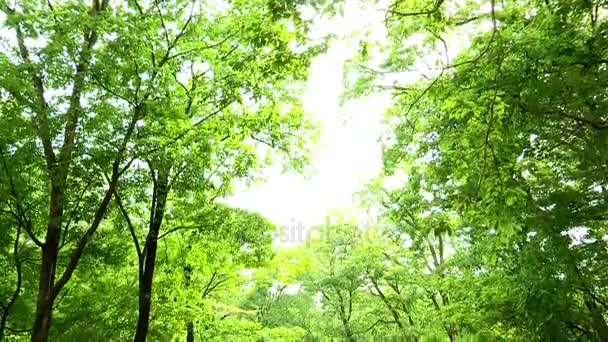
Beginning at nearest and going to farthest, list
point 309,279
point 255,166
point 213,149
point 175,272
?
point 213,149 → point 255,166 → point 175,272 → point 309,279

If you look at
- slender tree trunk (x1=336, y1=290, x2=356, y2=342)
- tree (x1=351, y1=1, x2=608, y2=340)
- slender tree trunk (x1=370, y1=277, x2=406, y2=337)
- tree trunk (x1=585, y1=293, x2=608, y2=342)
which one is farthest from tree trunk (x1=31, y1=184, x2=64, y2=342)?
slender tree trunk (x1=336, y1=290, x2=356, y2=342)

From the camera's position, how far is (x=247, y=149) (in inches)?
347

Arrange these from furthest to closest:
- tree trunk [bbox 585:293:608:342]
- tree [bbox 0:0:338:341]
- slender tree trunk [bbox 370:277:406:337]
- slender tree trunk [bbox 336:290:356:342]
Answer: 1. slender tree trunk [bbox 336:290:356:342]
2. slender tree trunk [bbox 370:277:406:337]
3. tree trunk [bbox 585:293:608:342]
4. tree [bbox 0:0:338:341]

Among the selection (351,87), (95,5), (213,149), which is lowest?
(213,149)

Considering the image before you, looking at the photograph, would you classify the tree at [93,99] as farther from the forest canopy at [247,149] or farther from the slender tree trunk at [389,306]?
the slender tree trunk at [389,306]

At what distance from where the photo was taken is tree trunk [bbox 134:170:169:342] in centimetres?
775

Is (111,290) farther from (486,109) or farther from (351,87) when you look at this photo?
(486,109)

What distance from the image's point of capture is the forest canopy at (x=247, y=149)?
14.2 ft

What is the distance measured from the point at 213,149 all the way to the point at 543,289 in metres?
5.34

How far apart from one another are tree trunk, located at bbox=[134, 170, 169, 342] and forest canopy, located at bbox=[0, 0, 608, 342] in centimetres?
4

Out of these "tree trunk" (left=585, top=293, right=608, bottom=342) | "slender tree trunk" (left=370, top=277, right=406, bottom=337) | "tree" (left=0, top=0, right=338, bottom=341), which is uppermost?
"tree" (left=0, top=0, right=338, bottom=341)

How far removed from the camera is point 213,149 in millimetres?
7168

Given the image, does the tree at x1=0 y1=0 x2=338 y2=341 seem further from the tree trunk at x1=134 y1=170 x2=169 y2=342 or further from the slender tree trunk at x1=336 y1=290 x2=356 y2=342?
the slender tree trunk at x1=336 y1=290 x2=356 y2=342

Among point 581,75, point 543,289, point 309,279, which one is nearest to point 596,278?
point 543,289
